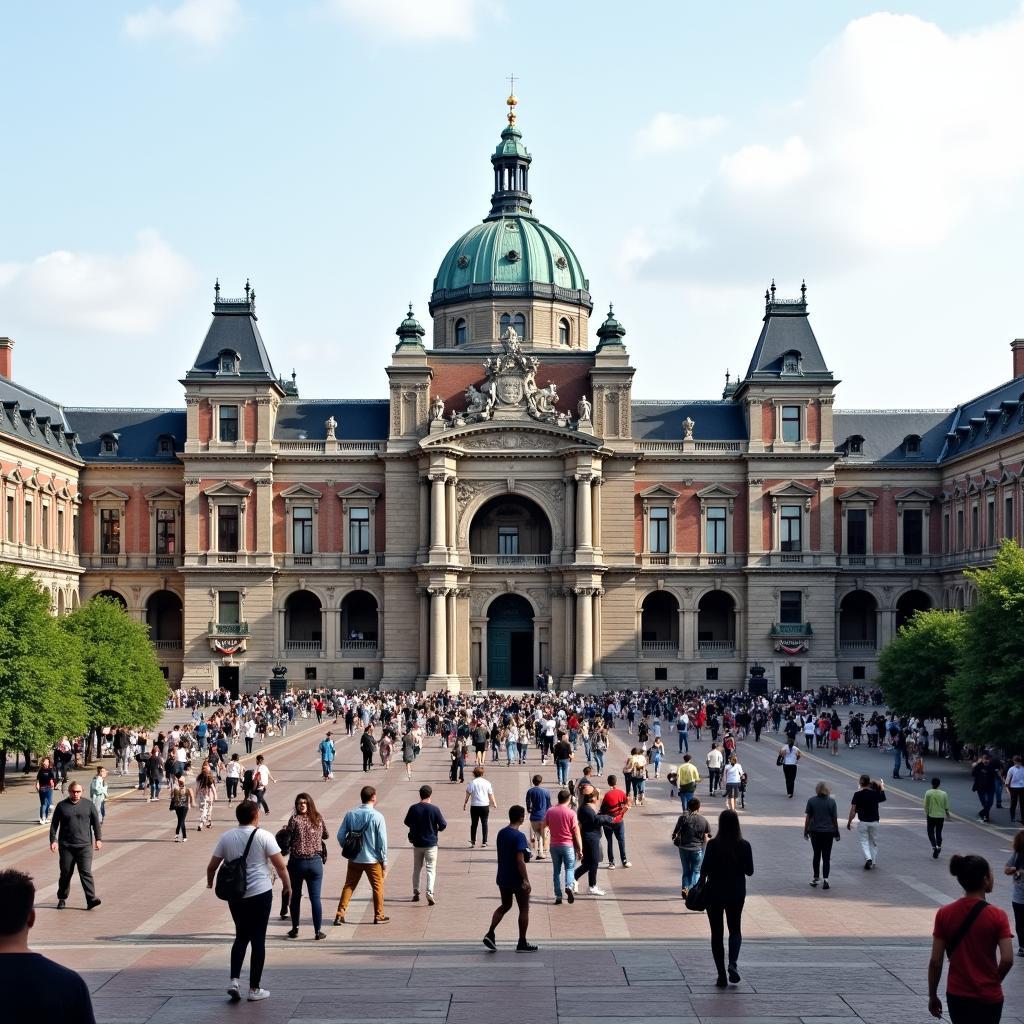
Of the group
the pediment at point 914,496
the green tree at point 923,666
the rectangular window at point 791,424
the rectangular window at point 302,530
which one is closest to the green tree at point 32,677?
the green tree at point 923,666

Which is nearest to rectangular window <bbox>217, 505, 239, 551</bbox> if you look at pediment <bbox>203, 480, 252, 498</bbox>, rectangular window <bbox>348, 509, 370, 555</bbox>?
pediment <bbox>203, 480, 252, 498</bbox>

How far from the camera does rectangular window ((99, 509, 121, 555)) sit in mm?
87312

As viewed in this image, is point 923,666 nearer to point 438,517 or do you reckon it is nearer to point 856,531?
point 856,531

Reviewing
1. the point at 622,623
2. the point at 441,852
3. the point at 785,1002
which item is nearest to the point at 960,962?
the point at 785,1002

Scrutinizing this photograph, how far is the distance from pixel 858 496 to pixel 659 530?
13054 millimetres

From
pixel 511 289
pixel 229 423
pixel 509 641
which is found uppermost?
pixel 511 289

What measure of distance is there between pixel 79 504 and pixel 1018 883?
77.5 m

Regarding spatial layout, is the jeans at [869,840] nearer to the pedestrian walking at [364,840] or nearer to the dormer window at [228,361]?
the pedestrian walking at [364,840]

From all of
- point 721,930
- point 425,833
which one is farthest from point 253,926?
point 425,833

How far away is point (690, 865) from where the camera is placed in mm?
21828

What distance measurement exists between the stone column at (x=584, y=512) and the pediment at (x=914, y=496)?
Answer: 20.4 metres

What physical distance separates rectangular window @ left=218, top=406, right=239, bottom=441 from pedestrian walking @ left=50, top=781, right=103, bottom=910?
65508 mm

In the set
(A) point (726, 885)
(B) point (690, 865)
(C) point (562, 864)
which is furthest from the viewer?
(C) point (562, 864)

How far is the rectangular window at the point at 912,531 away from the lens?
288 ft
